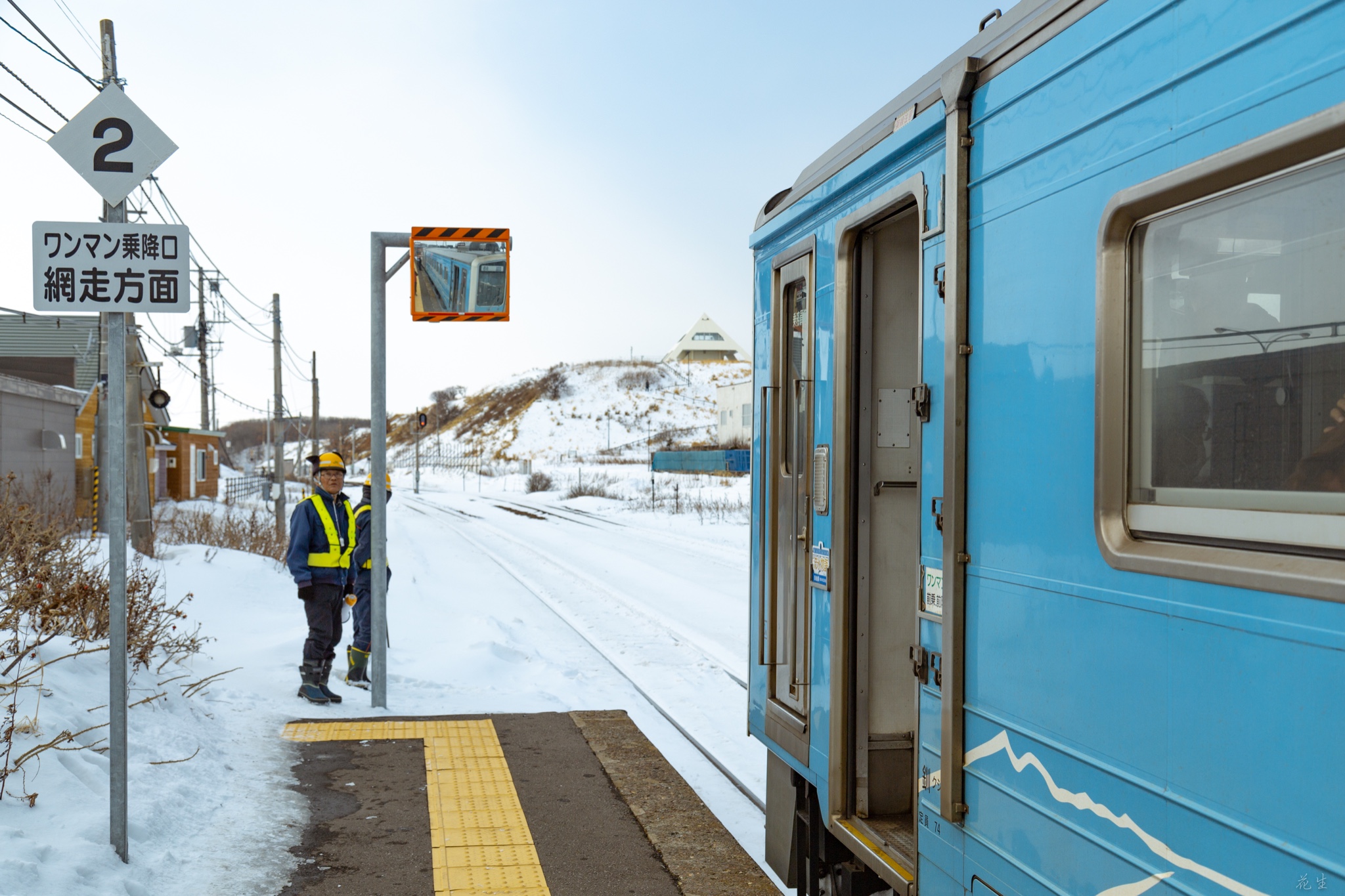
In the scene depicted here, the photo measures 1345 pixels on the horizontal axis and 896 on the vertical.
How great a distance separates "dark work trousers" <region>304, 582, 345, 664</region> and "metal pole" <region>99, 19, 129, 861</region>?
129 inches

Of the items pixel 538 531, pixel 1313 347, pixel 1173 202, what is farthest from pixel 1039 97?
pixel 538 531

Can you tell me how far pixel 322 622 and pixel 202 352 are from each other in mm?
31873

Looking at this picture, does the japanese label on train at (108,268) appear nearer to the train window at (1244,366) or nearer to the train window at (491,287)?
the train window at (491,287)

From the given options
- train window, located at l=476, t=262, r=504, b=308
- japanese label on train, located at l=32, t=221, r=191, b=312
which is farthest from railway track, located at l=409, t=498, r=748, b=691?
japanese label on train, located at l=32, t=221, r=191, b=312

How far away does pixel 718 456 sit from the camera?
51812mm

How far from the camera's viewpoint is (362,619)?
8625 millimetres

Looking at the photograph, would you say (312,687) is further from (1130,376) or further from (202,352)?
(202,352)

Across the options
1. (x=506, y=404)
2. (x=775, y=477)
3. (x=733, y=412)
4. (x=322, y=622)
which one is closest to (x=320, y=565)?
(x=322, y=622)

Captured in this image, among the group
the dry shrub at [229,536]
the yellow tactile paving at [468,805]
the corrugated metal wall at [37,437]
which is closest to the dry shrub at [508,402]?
the corrugated metal wall at [37,437]

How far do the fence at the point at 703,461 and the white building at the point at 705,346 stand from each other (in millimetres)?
67776

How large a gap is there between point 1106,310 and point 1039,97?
0.65 meters

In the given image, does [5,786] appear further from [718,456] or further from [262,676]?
[718,456]

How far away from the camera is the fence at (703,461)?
4850cm

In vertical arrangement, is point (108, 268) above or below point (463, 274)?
below
